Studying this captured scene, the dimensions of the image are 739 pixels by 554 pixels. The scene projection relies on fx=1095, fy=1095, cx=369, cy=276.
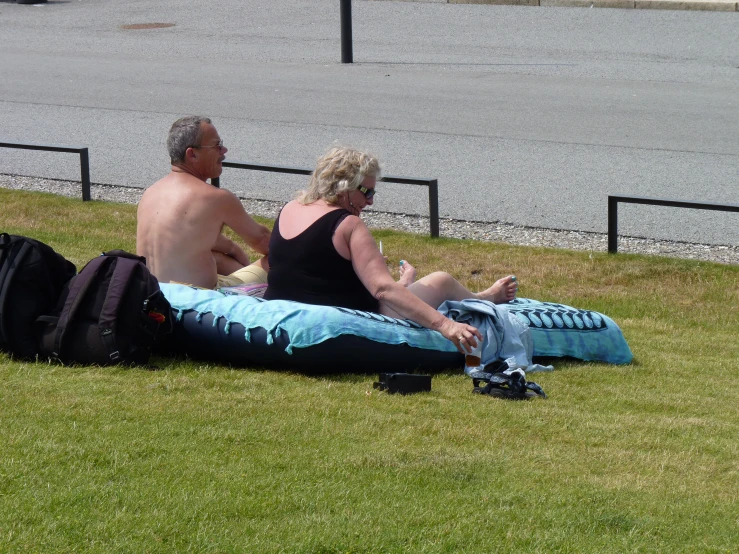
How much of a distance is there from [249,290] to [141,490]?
263 centimetres

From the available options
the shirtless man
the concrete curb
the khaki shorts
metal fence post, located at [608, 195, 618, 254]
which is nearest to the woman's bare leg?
the shirtless man

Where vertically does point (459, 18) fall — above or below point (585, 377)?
above

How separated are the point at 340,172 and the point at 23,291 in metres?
1.64

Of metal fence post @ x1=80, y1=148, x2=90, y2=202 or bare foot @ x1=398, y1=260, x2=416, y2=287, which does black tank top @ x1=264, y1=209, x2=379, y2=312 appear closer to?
bare foot @ x1=398, y1=260, x2=416, y2=287

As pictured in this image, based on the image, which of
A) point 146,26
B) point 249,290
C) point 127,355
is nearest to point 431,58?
point 146,26

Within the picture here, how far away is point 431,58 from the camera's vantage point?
60.6 ft

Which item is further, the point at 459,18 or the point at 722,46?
the point at 459,18

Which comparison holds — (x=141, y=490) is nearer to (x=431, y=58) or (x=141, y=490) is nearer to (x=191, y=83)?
(x=191, y=83)

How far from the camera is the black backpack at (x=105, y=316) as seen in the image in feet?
17.0

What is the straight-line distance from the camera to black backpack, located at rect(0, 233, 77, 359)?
5.16 m

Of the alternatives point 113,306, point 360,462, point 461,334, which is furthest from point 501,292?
point 360,462

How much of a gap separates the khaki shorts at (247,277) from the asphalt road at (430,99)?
11.3 feet

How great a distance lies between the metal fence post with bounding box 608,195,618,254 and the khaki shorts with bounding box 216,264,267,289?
2.98m

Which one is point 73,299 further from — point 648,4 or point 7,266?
point 648,4
